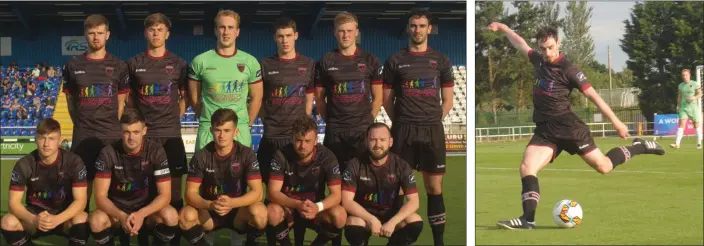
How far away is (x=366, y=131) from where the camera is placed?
20.1 feet

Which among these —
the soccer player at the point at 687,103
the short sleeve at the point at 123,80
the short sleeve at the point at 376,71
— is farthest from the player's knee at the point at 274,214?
the soccer player at the point at 687,103

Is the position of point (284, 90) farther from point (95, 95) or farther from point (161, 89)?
point (95, 95)

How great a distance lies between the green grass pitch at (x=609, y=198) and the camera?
7043mm

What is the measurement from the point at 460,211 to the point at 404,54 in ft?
8.27

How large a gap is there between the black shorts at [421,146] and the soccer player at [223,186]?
1233 millimetres

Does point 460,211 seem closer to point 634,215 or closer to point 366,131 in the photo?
point 634,215

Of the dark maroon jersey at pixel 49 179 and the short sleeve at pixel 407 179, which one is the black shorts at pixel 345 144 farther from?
the dark maroon jersey at pixel 49 179

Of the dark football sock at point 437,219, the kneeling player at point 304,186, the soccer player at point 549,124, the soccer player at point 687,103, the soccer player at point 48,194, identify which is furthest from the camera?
the soccer player at point 687,103

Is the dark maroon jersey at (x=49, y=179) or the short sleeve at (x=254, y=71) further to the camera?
the short sleeve at (x=254, y=71)

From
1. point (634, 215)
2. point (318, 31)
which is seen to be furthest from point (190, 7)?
point (634, 215)

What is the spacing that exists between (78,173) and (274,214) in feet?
4.88

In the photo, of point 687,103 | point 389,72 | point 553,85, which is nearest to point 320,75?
point 389,72

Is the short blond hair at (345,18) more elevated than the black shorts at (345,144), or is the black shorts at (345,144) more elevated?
the short blond hair at (345,18)

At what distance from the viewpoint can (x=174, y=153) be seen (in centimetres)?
629
